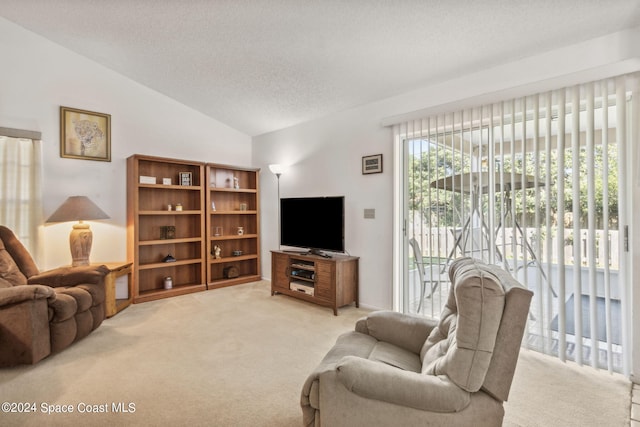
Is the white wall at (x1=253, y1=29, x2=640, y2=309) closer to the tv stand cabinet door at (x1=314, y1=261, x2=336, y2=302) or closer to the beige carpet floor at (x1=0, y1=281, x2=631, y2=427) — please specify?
the tv stand cabinet door at (x1=314, y1=261, x2=336, y2=302)

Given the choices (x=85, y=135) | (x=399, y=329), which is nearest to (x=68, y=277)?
(x=85, y=135)

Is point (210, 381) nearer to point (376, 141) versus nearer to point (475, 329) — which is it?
point (475, 329)

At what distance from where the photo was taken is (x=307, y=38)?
9.36ft

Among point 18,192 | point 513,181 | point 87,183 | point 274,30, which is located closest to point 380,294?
point 513,181

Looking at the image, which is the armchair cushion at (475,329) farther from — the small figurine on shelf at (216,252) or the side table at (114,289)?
the small figurine on shelf at (216,252)

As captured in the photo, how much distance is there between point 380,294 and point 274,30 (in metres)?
2.94

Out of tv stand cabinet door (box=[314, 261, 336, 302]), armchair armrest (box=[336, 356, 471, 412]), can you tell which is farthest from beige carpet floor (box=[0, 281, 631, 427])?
armchair armrest (box=[336, 356, 471, 412])

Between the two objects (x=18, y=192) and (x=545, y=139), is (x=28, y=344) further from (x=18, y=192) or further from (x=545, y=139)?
(x=545, y=139)

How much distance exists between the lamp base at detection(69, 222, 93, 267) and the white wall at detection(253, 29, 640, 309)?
2442 mm

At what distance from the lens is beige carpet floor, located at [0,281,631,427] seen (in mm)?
1829

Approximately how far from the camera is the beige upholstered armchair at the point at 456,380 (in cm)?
119

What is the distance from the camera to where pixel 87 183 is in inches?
159

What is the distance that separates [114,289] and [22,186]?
152cm

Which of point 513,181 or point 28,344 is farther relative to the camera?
point 513,181
